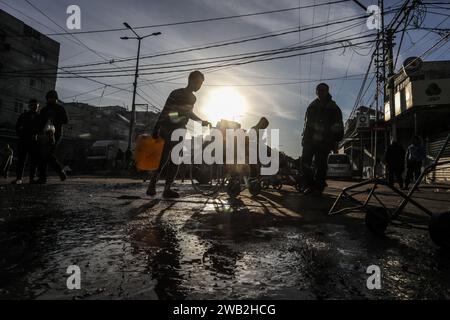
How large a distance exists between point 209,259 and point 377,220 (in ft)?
4.66

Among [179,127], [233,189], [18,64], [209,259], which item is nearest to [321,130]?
[233,189]

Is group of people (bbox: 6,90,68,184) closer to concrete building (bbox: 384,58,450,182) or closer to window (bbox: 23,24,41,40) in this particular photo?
concrete building (bbox: 384,58,450,182)

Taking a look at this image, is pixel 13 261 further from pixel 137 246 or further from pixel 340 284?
pixel 340 284

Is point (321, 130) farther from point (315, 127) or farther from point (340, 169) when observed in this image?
point (340, 169)

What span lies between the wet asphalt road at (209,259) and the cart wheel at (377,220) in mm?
68

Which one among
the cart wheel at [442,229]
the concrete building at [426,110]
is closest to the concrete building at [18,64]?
the concrete building at [426,110]

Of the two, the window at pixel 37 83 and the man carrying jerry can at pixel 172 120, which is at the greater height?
the window at pixel 37 83

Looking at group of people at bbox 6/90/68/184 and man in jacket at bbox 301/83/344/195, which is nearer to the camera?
man in jacket at bbox 301/83/344/195

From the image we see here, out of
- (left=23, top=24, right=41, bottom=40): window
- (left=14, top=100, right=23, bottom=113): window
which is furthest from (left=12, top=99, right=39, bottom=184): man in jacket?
(left=23, top=24, right=41, bottom=40): window

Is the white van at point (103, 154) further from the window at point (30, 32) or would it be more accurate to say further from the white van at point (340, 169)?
the white van at point (340, 169)

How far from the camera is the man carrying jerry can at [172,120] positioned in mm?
5141

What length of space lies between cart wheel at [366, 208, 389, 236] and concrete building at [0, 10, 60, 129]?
32.8m

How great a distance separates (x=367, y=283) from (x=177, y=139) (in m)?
4.15

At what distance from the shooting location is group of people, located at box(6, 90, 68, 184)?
720 centimetres
